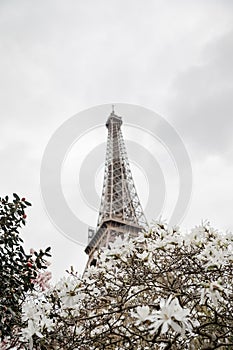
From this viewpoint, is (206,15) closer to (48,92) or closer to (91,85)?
(91,85)

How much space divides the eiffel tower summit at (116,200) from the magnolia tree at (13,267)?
1052cm

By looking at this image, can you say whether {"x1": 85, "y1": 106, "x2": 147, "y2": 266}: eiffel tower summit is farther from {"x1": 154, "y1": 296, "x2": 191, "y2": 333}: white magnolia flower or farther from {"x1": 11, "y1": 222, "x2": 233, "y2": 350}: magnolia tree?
{"x1": 154, "y1": 296, "x2": 191, "y2": 333}: white magnolia flower

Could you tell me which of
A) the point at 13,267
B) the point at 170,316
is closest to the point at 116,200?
the point at 13,267

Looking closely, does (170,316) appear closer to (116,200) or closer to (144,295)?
(144,295)

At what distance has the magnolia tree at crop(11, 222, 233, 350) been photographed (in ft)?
4.79

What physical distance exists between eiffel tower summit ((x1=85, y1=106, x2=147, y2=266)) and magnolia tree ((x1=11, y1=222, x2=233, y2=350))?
35.0 ft

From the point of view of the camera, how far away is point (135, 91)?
930 centimetres

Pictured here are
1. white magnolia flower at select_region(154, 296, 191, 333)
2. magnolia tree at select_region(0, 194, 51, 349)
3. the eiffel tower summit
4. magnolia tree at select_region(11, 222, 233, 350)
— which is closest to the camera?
white magnolia flower at select_region(154, 296, 191, 333)

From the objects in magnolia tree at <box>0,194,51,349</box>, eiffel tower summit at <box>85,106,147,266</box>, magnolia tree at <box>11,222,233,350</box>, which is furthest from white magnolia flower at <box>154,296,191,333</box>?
eiffel tower summit at <box>85,106,147,266</box>

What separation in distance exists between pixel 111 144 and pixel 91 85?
12.2 metres

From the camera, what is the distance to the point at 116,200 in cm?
1719

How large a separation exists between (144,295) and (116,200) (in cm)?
1488

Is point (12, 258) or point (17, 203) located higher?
point (17, 203)

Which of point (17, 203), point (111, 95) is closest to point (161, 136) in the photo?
point (111, 95)
